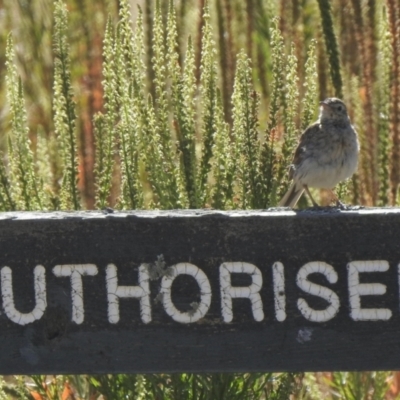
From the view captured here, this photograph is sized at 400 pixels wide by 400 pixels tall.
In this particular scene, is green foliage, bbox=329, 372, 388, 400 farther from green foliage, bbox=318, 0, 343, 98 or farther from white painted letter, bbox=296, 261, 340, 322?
white painted letter, bbox=296, 261, 340, 322

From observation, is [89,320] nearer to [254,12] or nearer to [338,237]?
[338,237]

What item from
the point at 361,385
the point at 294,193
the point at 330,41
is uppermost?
the point at 330,41

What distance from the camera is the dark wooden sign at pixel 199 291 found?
2166 mm

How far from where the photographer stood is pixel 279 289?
216 centimetres

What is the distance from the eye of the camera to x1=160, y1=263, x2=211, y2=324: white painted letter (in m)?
2.16

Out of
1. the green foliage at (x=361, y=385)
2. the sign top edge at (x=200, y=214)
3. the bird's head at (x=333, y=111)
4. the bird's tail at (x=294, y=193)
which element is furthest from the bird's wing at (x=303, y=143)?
the sign top edge at (x=200, y=214)

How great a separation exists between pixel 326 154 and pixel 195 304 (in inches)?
97.6

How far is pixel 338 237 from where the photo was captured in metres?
2.18

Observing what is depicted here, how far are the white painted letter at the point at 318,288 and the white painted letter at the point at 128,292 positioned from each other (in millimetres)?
318

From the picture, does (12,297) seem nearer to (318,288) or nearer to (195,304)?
(195,304)

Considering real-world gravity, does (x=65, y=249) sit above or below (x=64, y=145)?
below

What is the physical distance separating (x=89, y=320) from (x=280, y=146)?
1.39m

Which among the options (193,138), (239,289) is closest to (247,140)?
(193,138)

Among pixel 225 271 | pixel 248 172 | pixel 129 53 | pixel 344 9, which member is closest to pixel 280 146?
pixel 248 172
